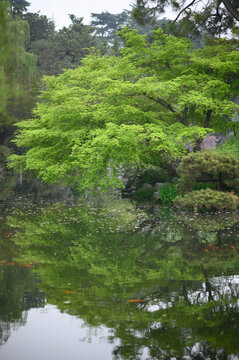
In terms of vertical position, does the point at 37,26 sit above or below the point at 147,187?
above

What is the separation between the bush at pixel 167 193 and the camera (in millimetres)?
15680

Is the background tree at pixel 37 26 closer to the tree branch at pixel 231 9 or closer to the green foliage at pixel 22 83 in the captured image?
the green foliage at pixel 22 83

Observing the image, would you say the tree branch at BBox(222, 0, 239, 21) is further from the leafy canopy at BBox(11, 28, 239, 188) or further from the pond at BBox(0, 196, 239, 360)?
the pond at BBox(0, 196, 239, 360)

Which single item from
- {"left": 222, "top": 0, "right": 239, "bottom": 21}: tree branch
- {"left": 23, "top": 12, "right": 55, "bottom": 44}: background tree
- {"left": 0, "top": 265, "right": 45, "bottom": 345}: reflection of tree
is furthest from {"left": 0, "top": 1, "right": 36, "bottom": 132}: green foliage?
{"left": 0, "top": 265, "right": 45, "bottom": 345}: reflection of tree

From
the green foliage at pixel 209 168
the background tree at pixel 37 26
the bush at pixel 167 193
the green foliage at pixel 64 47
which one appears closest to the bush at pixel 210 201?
the green foliage at pixel 209 168

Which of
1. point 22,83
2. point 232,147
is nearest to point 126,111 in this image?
point 232,147

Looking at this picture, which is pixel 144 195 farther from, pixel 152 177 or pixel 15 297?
pixel 15 297

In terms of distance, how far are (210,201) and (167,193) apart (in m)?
3.45

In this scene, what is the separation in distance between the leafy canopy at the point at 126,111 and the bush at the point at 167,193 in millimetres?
1403

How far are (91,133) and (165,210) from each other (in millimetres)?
3768

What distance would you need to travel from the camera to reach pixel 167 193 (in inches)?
623

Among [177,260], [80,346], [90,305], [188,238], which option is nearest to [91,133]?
[188,238]

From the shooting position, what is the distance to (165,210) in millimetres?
13758

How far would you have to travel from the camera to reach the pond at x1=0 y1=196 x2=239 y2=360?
146 inches
